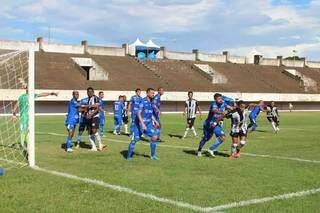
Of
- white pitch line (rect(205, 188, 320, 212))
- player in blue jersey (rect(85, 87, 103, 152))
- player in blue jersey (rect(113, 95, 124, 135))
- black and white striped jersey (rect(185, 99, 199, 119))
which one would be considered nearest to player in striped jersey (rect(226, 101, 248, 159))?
player in blue jersey (rect(85, 87, 103, 152))

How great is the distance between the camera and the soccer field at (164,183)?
289 inches

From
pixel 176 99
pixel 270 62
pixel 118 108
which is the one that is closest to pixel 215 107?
pixel 118 108

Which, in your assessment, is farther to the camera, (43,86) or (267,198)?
(43,86)

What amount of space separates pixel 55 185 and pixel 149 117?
4.25 metres

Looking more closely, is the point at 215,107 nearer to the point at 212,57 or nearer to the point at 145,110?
the point at 145,110

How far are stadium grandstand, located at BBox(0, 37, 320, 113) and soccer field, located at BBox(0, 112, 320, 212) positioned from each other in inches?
1333

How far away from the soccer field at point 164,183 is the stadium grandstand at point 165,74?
33.9 meters

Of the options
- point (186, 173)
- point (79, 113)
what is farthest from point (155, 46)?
point (186, 173)

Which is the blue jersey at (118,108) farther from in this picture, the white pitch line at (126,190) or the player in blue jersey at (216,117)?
the white pitch line at (126,190)

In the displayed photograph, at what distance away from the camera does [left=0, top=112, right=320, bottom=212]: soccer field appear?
735cm

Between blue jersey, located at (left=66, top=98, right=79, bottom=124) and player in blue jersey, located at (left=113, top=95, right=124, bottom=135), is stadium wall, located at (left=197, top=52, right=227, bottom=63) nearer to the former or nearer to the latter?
player in blue jersey, located at (left=113, top=95, right=124, bottom=135)

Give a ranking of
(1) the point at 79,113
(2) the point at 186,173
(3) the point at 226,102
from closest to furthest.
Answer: (2) the point at 186,173
(3) the point at 226,102
(1) the point at 79,113

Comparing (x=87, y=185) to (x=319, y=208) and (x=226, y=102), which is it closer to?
(x=319, y=208)

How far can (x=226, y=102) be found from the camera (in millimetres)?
13211
